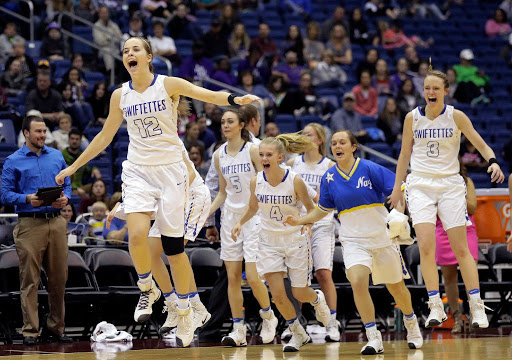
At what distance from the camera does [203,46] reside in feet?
53.7

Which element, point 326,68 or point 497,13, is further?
point 497,13

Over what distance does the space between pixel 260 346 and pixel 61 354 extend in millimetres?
2037

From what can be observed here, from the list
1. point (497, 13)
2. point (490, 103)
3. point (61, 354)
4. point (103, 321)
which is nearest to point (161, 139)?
point (61, 354)

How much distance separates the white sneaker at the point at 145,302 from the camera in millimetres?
6864

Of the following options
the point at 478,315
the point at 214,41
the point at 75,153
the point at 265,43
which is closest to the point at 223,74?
the point at 214,41

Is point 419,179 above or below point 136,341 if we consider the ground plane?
above

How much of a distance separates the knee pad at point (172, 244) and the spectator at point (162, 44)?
30.6 ft

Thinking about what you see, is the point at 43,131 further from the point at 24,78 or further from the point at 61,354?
the point at 24,78

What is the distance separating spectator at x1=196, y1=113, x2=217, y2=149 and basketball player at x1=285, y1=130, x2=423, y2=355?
19.4 feet

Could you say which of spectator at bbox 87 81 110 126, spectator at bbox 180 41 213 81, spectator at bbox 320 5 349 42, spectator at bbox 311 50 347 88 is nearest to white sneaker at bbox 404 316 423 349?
spectator at bbox 87 81 110 126

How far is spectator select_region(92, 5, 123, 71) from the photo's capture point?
48.9 ft

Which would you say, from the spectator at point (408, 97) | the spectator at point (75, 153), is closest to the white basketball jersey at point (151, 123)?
the spectator at point (75, 153)

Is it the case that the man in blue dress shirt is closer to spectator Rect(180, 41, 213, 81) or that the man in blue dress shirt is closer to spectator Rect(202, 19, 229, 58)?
spectator Rect(180, 41, 213, 81)

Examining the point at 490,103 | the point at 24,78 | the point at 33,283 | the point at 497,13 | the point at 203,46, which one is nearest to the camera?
the point at 33,283
